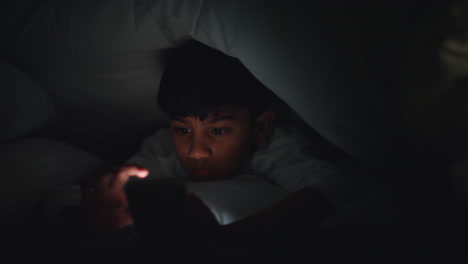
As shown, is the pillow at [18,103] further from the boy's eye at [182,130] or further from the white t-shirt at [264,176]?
the boy's eye at [182,130]

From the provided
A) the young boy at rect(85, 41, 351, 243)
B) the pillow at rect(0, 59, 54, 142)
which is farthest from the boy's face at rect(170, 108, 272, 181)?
the pillow at rect(0, 59, 54, 142)

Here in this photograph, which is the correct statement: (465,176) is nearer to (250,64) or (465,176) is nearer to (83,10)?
(250,64)

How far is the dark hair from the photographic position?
71 centimetres

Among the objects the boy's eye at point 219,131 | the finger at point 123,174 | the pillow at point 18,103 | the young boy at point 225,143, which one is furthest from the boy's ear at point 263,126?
the pillow at point 18,103

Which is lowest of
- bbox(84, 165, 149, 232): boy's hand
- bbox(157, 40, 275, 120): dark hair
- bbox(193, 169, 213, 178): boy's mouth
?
bbox(84, 165, 149, 232): boy's hand

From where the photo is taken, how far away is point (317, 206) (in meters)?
0.59

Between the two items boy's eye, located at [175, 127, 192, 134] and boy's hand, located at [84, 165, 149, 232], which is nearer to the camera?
boy's hand, located at [84, 165, 149, 232]

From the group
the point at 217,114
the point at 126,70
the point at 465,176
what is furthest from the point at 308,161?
the point at 126,70

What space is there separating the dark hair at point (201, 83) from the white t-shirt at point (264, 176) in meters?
0.15

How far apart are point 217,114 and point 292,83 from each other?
232mm

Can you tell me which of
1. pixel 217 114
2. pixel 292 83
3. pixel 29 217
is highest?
pixel 292 83

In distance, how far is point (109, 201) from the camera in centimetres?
65

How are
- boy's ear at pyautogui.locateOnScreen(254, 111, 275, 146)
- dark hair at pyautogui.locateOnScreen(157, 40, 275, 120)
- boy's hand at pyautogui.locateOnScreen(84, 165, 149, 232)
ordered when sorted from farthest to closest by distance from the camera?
boy's ear at pyautogui.locateOnScreen(254, 111, 275, 146)
dark hair at pyautogui.locateOnScreen(157, 40, 275, 120)
boy's hand at pyautogui.locateOnScreen(84, 165, 149, 232)

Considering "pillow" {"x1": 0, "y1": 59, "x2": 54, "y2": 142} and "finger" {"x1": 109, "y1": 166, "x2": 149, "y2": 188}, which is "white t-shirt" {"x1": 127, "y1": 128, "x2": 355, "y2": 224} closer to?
"finger" {"x1": 109, "y1": 166, "x2": 149, "y2": 188}
